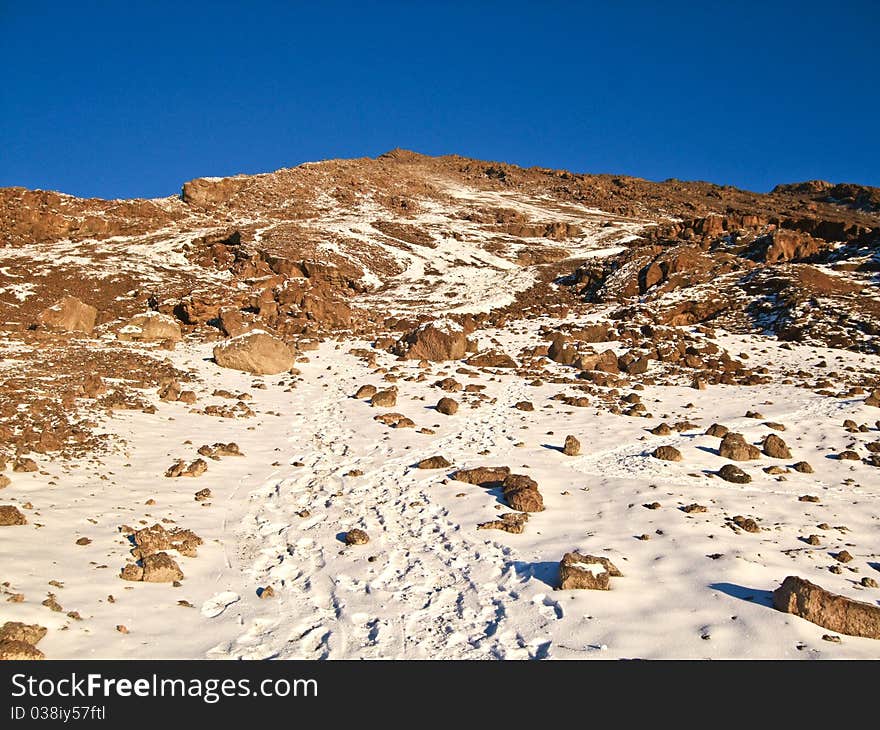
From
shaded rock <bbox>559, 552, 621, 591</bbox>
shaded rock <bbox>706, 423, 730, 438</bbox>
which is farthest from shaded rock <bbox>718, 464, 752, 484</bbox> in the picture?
shaded rock <bbox>559, 552, 621, 591</bbox>

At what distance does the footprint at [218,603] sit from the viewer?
651 cm

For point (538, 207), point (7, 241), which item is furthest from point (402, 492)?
point (538, 207)

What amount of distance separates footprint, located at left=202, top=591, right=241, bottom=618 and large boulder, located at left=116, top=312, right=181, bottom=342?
17284 mm

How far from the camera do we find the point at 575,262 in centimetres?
4194

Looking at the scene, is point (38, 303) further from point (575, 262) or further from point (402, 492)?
point (575, 262)

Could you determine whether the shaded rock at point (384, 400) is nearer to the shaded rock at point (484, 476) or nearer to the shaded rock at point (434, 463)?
the shaded rock at point (434, 463)

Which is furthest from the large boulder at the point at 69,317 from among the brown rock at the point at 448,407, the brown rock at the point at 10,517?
the brown rock at the point at 10,517

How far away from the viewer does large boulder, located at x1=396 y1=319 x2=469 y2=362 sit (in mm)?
21141

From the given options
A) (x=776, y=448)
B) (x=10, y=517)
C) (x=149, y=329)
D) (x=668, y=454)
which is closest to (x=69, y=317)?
(x=149, y=329)

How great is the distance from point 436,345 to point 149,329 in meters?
10.7

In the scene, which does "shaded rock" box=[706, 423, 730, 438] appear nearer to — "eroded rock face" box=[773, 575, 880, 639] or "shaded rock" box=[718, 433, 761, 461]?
"shaded rock" box=[718, 433, 761, 461]

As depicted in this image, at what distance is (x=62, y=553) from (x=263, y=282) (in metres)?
26.1

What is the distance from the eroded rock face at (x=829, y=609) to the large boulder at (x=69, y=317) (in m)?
22.7
